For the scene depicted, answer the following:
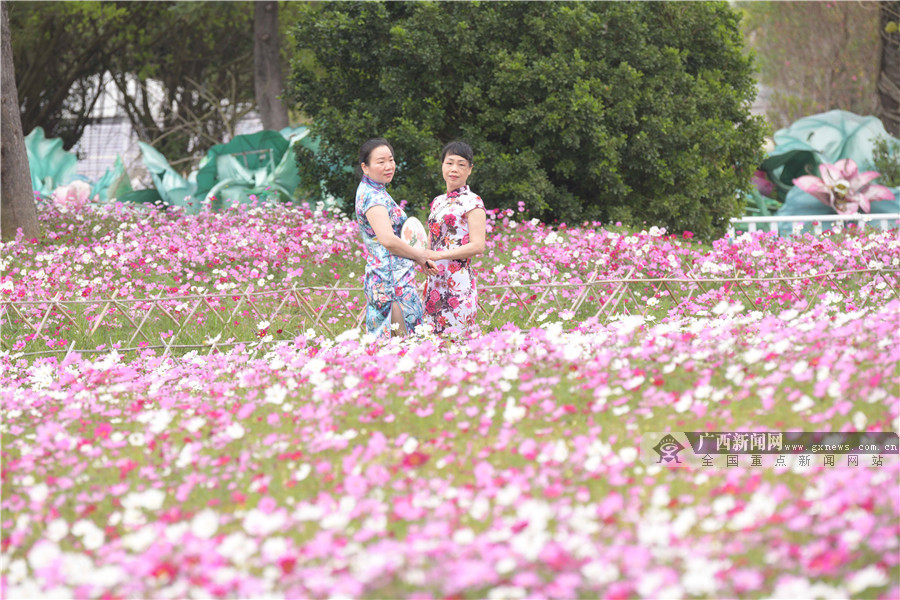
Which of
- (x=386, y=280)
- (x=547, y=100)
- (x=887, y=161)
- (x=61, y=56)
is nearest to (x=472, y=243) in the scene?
(x=386, y=280)

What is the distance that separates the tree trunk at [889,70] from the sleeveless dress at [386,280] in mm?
15254

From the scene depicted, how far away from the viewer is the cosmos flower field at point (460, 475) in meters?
2.48

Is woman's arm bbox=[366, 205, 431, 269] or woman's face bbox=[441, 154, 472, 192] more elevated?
woman's face bbox=[441, 154, 472, 192]

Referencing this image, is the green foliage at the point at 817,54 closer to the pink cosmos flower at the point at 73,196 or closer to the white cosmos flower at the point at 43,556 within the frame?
the pink cosmos flower at the point at 73,196

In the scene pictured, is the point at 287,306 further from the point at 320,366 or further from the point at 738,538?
the point at 738,538

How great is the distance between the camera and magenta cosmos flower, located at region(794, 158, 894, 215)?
13992 millimetres

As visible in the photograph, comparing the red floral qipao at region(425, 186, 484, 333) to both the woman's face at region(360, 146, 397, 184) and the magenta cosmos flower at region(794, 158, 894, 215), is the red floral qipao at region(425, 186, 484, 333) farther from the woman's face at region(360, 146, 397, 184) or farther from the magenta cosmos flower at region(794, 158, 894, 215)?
the magenta cosmos flower at region(794, 158, 894, 215)

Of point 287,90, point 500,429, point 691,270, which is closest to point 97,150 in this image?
point 287,90

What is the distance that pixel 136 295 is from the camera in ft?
28.2

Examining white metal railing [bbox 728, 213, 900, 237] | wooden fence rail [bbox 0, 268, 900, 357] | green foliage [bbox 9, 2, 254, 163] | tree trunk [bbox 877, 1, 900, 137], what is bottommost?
wooden fence rail [bbox 0, 268, 900, 357]

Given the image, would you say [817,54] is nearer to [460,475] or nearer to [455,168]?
[455,168]

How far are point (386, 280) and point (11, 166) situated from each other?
7315 mm

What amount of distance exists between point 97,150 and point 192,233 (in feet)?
58.8

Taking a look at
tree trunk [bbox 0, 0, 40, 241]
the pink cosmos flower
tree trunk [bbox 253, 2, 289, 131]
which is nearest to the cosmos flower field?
tree trunk [bbox 0, 0, 40, 241]
